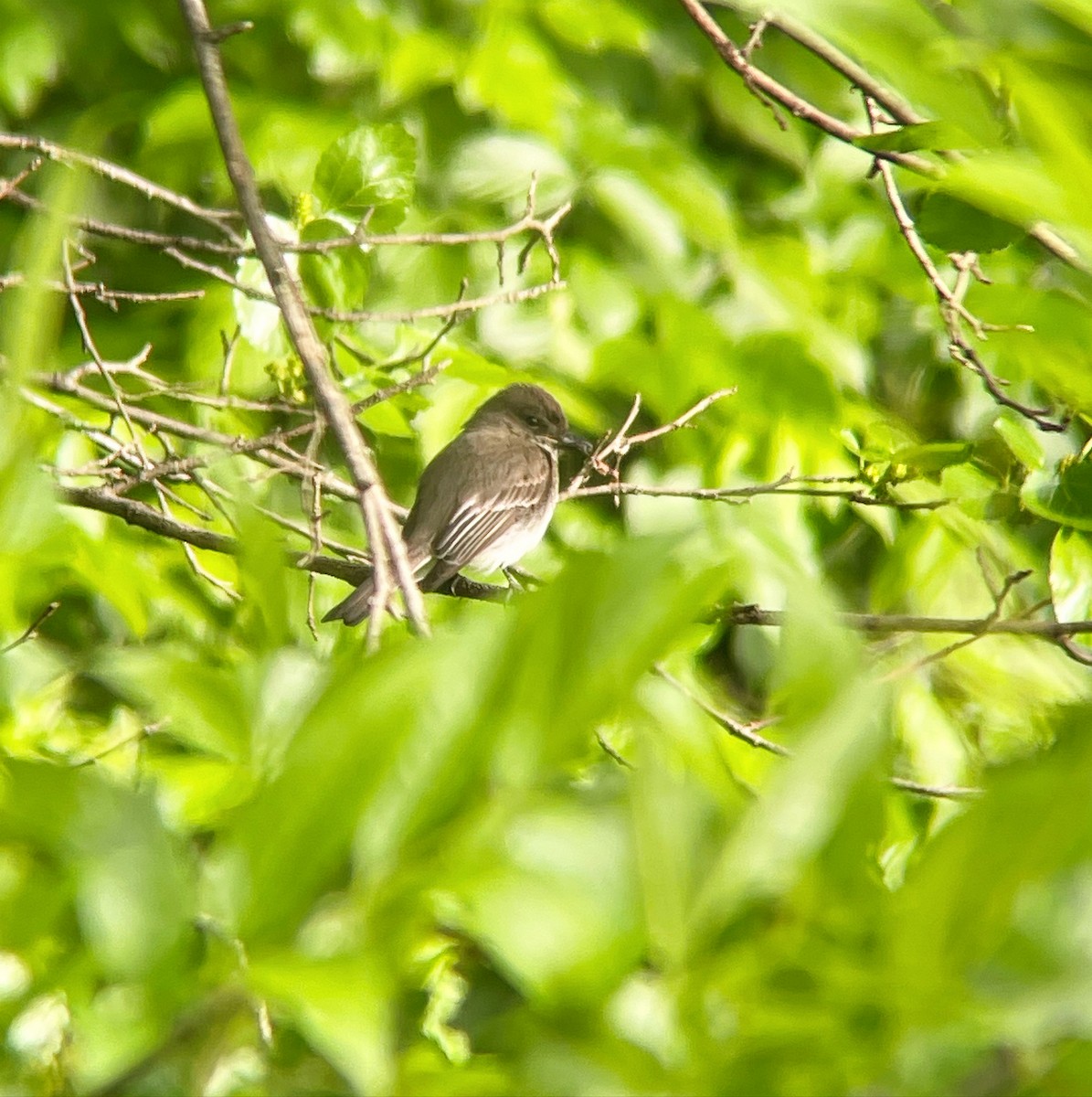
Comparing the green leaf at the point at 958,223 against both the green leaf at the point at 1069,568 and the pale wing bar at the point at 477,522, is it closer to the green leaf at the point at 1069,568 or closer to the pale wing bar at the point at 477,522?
the green leaf at the point at 1069,568

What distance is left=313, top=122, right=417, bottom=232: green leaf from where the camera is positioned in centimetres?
224

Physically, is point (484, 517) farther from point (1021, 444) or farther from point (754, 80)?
point (1021, 444)

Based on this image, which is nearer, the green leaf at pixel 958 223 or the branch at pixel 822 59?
the green leaf at pixel 958 223

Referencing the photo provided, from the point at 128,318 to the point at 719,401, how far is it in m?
1.63

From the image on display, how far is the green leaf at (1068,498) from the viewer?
5.03 ft

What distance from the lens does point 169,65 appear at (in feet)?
13.8

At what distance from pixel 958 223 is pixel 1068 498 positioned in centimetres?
45

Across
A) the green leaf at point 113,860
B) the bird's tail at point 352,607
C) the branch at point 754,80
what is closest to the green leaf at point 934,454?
the branch at point 754,80

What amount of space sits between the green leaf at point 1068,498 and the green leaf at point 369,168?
1.08 metres

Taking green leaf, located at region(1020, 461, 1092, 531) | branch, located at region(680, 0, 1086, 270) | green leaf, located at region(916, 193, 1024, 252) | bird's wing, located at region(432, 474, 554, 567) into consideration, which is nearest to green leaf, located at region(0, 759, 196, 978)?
green leaf, located at region(916, 193, 1024, 252)

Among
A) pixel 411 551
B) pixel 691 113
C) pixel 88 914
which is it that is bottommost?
pixel 411 551

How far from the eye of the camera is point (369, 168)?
7.36 ft

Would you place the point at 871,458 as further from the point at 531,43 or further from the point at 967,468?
the point at 531,43

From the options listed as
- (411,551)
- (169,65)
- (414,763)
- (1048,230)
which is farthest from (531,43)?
(414,763)
